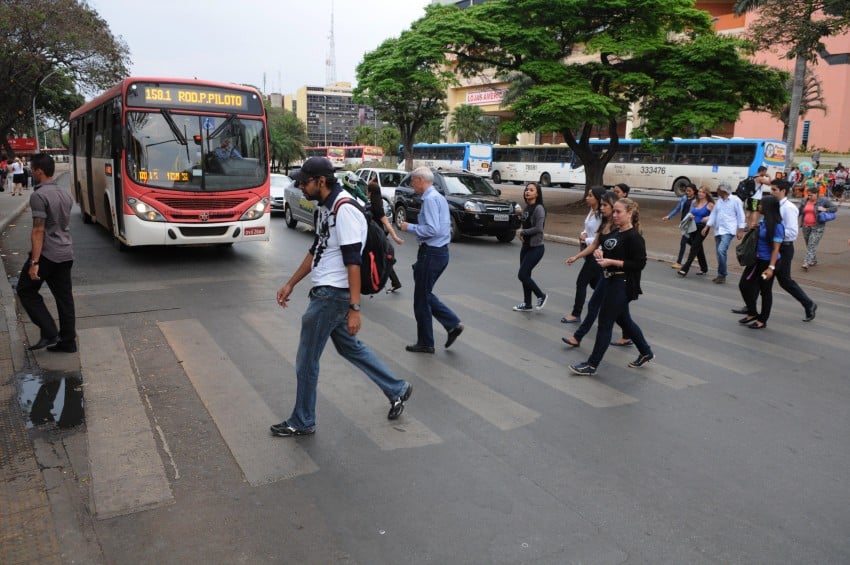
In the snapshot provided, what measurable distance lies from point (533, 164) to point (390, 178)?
2378 centimetres

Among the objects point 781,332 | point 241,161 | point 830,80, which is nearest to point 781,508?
point 781,332

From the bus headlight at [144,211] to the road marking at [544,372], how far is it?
6.01m

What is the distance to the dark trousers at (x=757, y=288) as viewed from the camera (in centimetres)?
804

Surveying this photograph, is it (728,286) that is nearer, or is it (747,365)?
(747,365)

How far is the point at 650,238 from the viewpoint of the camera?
59.3ft

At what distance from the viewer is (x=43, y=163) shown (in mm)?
6031

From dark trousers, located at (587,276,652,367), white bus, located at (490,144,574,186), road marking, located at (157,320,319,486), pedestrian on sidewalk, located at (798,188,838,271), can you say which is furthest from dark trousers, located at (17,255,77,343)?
white bus, located at (490,144,574,186)

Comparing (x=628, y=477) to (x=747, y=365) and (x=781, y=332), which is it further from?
(x=781, y=332)

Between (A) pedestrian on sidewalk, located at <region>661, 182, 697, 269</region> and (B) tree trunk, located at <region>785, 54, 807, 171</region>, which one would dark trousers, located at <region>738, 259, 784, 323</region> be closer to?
(A) pedestrian on sidewalk, located at <region>661, 182, 697, 269</region>

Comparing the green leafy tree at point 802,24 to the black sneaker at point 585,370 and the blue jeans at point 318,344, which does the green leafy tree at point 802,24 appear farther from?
the blue jeans at point 318,344

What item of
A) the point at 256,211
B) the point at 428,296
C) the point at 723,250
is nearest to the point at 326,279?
the point at 428,296

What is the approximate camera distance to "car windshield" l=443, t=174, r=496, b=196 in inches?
648

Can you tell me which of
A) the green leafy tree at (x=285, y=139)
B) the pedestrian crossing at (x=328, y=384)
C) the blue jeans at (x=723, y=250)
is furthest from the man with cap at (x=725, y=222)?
the green leafy tree at (x=285, y=139)

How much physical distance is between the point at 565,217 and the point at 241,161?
14263 mm
